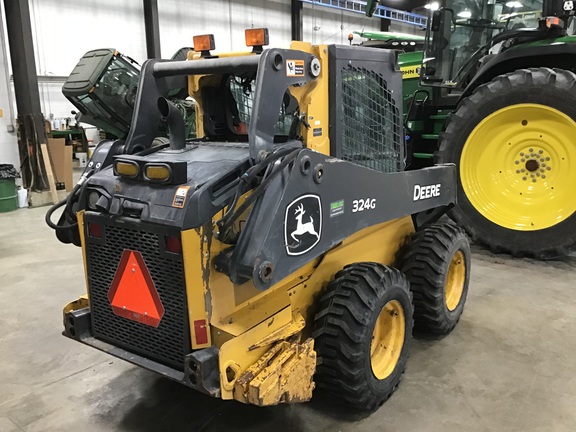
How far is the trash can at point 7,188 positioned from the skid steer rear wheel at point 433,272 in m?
6.75

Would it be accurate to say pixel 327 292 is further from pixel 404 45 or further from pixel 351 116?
pixel 404 45

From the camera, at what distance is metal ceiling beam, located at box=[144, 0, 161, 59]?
11938 mm

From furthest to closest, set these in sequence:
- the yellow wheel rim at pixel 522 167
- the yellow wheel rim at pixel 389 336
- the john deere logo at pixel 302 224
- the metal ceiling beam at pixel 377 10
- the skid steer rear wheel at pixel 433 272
→ the metal ceiling beam at pixel 377 10
the yellow wheel rim at pixel 522 167
the skid steer rear wheel at pixel 433 272
the yellow wheel rim at pixel 389 336
the john deere logo at pixel 302 224

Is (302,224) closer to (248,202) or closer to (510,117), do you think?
(248,202)

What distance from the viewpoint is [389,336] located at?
284 cm

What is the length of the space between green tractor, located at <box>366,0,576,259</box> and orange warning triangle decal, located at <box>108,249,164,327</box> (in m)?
3.76

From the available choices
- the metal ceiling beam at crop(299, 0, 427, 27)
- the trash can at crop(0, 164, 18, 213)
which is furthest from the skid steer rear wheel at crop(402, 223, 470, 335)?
the metal ceiling beam at crop(299, 0, 427, 27)

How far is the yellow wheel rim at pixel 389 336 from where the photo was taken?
9.12 feet

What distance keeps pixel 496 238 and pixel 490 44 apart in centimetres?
211

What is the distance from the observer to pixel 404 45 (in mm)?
9750

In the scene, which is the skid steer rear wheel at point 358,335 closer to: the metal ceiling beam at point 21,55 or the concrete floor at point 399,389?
the concrete floor at point 399,389

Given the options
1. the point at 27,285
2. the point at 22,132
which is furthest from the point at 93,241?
the point at 22,132

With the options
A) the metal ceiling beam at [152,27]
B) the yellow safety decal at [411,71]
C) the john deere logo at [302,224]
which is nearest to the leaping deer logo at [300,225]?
the john deere logo at [302,224]

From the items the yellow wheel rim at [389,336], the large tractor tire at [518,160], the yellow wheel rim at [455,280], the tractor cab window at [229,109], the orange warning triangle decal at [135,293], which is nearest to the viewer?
the orange warning triangle decal at [135,293]
